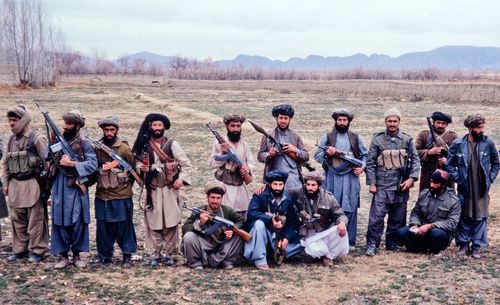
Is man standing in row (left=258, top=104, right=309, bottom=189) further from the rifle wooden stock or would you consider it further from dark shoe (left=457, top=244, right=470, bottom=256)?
dark shoe (left=457, top=244, right=470, bottom=256)

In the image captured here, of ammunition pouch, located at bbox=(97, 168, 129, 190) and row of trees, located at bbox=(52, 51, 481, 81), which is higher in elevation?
row of trees, located at bbox=(52, 51, 481, 81)

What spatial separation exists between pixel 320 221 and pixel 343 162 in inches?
32.6

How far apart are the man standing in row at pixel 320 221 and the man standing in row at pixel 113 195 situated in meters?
1.82

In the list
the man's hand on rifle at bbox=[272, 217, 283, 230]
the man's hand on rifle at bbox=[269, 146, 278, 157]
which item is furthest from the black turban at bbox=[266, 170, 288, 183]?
the man's hand on rifle at bbox=[269, 146, 278, 157]

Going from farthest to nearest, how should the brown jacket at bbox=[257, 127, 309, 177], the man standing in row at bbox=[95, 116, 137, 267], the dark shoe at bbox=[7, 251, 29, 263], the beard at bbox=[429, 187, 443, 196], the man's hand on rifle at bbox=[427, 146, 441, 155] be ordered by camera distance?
1. the man's hand on rifle at bbox=[427, 146, 441, 155]
2. the brown jacket at bbox=[257, 127, 309, 177]
3. the beard at bbox=[429, 187, 443, 196]
4. the dark shoe at bbox=[7, 251, 29, 263]
5. the man standing in row at bbox=[95, 116, 137, 267]

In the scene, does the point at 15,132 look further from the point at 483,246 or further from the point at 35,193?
the point at 483,246

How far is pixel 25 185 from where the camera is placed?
5.98 meters

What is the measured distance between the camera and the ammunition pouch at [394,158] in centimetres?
653

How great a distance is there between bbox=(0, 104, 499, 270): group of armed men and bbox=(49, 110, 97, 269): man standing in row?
0.01 m

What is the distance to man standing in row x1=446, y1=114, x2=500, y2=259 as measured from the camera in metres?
6.39

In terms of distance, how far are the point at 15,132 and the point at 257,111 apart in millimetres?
23483

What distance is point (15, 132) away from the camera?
589 cm

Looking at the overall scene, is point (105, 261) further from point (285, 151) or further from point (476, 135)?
point (476, 135)

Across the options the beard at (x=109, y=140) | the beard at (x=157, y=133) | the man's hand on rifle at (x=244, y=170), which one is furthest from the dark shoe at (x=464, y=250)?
the beard at (x=109, y=140)
